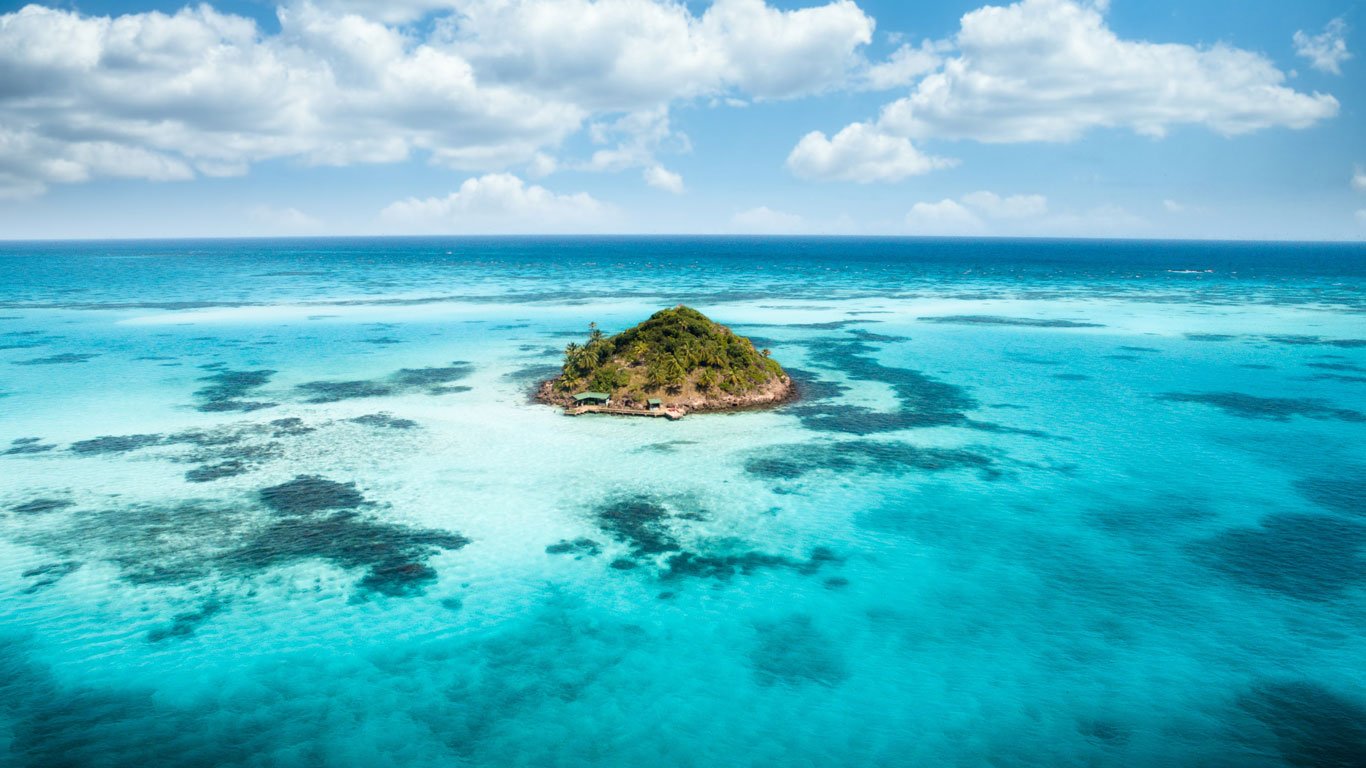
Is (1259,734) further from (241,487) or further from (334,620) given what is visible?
(241,487)

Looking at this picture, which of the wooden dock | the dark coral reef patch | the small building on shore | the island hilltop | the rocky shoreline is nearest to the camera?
the wooden dock

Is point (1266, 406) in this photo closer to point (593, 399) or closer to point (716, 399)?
point (716, 399)

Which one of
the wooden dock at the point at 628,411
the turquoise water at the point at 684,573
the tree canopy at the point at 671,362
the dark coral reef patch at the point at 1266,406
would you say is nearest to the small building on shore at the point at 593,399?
the wooden dock at the point at 628,411

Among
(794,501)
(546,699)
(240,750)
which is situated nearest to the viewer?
(240,750)

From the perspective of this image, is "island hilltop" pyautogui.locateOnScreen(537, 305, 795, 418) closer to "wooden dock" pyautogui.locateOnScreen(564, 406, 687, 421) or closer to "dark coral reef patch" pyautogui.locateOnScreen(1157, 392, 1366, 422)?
"wooden dock" pyautogui.locateOnScreen(564, 406, 687, 421)

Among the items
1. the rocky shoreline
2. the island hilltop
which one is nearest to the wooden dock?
the island hilltop

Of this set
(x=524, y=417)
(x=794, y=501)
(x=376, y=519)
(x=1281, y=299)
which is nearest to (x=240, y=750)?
(x=376, y=519)
